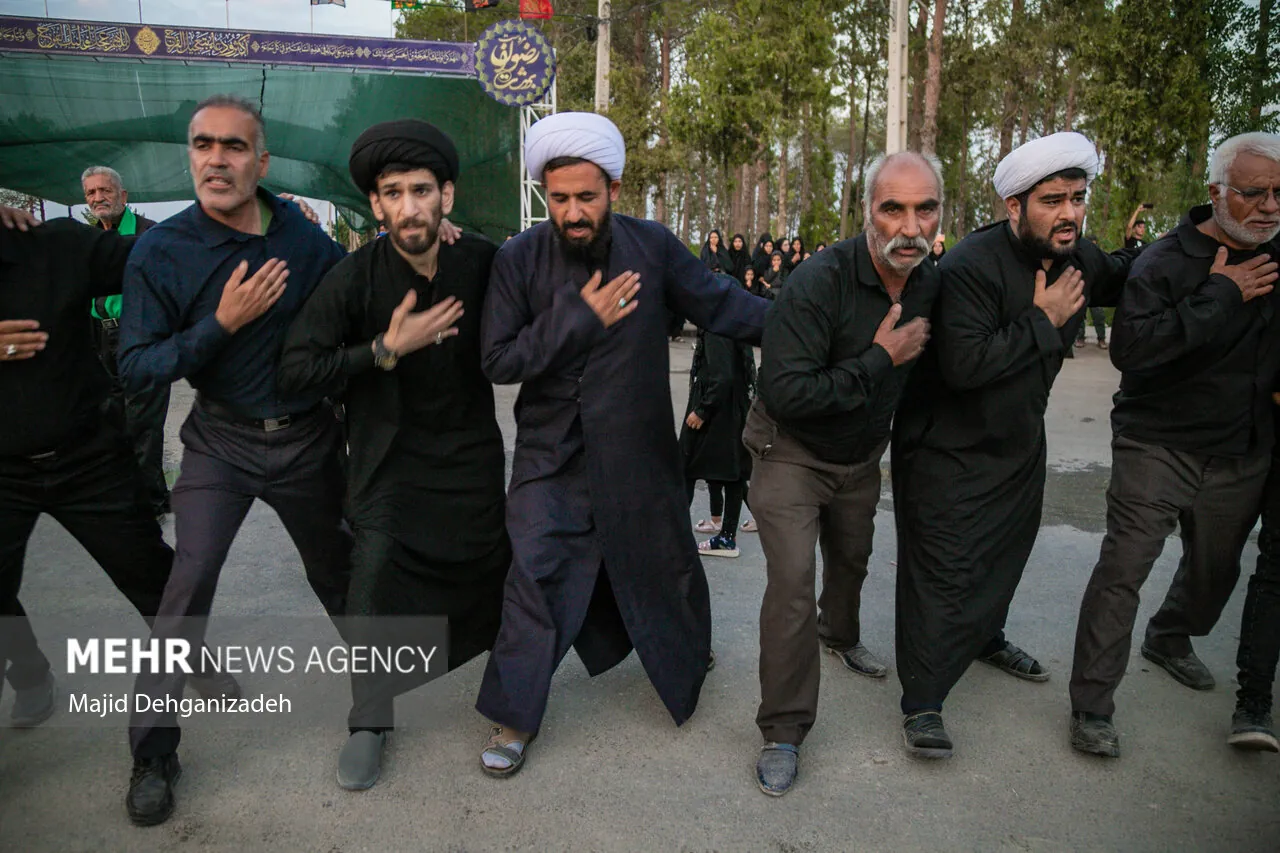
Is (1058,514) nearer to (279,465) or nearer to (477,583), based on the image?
(477,583)

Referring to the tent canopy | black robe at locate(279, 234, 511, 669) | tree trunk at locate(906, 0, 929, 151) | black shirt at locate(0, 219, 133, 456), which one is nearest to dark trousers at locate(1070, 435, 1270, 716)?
black robe at locate(279, 234, 511, 669)

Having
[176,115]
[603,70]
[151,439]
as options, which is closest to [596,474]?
[151,439]

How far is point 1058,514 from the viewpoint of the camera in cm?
595

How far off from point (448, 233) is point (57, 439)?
53.7 inches

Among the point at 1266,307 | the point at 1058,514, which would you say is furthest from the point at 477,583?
the point at 1058,514

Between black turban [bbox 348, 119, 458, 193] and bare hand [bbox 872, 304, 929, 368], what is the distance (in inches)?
55.6

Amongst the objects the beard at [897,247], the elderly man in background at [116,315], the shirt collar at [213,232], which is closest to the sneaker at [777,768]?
the beard at [897,247]

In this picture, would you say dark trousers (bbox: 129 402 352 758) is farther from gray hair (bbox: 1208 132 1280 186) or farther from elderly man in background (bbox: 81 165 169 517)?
gray hair (bbox: 1208 132 1280 186)

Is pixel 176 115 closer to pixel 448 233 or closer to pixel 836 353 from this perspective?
pixel 448 233

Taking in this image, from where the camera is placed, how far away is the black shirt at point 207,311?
2.84m

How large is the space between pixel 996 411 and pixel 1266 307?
970mm

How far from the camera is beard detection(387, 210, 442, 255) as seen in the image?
302 cm

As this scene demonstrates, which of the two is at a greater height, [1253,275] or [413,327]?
[1253,275]

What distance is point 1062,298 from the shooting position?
2.99 m
